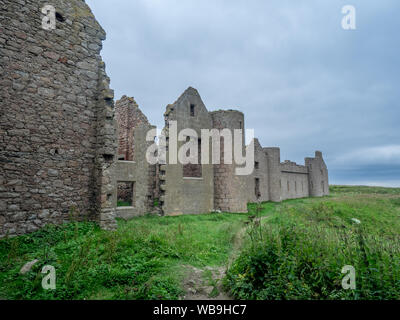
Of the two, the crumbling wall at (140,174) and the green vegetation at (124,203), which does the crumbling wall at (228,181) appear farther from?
the green vegetation at (124,203)

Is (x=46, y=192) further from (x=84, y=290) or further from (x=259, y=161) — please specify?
(x=259, y=161)

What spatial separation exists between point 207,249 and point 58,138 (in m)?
6.61

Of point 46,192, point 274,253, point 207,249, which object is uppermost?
point 46,192

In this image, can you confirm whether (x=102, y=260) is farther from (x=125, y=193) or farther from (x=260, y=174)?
(x=260, y=174)

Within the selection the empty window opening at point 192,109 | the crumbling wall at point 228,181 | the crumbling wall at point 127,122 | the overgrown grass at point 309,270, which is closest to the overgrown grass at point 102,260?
the overgrown grass at point 309,270

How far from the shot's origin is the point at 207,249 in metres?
7.48

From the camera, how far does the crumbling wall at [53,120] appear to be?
7.26m

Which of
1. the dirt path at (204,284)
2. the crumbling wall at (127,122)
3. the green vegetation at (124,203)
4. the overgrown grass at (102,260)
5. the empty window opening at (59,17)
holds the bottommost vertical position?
the dirt path at (204,284)

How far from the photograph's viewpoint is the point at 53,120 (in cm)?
816

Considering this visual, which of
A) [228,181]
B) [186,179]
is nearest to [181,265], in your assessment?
[186,179]

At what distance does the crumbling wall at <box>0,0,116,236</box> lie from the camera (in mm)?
7262

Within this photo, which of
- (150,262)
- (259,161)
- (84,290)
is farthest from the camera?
(259,161)

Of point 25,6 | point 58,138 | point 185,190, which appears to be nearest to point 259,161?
point 185,190
